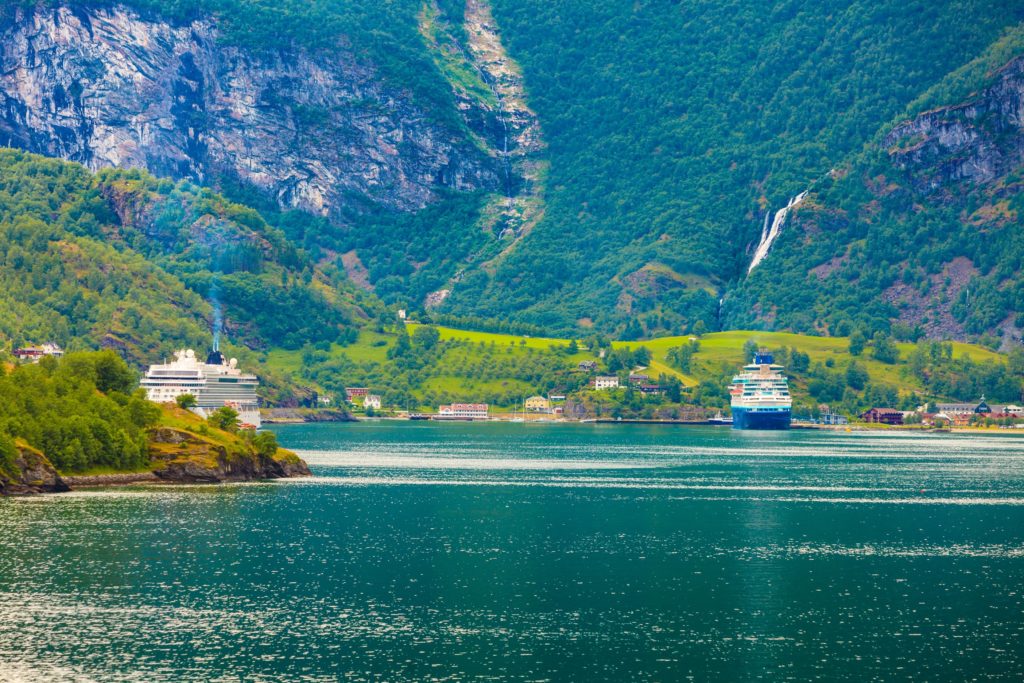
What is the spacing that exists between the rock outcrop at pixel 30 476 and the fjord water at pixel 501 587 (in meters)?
3.89

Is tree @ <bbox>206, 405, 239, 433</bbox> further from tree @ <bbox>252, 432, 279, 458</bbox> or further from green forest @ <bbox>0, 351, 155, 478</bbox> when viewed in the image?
green forest @ <bbox>0, 351, 155, 478</bbox>

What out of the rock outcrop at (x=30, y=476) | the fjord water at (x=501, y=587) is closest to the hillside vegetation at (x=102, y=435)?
the rock outcrop at (x=30, y=476)

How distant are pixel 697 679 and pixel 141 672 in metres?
26.1

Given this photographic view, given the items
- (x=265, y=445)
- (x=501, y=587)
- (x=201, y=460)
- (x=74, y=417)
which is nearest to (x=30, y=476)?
(x=74, y=417)

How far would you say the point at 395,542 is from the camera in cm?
12006

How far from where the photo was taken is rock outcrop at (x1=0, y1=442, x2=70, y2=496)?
139 m

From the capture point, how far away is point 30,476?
464ft

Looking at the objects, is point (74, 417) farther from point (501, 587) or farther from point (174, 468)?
point (501, 587)

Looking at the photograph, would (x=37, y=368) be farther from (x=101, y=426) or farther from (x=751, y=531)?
(x=751, y=531)

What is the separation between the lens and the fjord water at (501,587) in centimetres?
8100

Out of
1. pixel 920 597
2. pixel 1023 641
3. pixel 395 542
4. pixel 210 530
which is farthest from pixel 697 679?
pixel 210 530

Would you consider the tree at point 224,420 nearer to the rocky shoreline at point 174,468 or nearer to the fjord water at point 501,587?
the rocky shoreline at point 174,468

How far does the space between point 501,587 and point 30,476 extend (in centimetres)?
5750

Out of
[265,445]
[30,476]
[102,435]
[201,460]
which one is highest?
[102,435]
